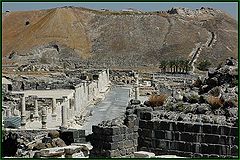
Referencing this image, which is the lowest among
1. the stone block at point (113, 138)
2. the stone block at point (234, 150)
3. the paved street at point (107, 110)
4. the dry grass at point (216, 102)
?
the paved street at point (107, 110)

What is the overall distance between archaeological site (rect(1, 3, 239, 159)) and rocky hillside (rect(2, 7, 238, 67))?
0.20 metres

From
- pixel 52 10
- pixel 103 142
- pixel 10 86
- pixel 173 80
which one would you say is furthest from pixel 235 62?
pixel 52 10

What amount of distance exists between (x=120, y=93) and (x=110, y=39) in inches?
2336

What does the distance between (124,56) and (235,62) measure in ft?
257

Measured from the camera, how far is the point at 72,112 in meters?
29.1

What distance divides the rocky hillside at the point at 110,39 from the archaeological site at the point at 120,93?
0.20 m

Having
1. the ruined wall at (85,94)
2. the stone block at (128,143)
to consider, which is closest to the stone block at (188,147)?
the stone block at (128,143)

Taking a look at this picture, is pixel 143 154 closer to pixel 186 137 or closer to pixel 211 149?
pixel 186 137

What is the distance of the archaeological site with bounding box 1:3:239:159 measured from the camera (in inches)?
564

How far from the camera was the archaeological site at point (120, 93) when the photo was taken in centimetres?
1434

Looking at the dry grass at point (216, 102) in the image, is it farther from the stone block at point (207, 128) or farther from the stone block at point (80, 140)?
the stone block at point (80, 140)

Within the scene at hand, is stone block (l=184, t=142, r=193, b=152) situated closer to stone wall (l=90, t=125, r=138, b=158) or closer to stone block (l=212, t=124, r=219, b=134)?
stone block (l=212, t=124, r=219, b=134)

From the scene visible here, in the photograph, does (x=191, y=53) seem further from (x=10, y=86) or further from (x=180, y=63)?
(x=10, y=86)

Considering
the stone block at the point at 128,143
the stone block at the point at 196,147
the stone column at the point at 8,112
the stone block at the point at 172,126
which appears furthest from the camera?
the stone column at the point at 8,112
